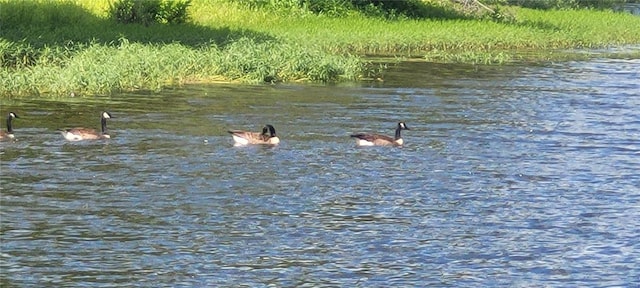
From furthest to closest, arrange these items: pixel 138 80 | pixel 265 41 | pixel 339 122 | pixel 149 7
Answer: pixel 149 7
pixel 265 41
pixel 138 80
pixel 339 122

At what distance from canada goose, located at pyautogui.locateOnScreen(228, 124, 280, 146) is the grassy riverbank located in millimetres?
6161

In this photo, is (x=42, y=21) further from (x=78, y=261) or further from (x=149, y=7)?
(x=78, y=261)

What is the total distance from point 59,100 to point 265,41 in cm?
945

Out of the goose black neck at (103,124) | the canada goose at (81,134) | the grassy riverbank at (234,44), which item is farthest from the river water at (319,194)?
the grassy riverbank at (234,44)

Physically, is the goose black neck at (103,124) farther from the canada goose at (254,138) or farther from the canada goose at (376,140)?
the canada goose at (376,140)

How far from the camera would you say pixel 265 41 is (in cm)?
3284

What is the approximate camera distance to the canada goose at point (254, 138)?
20.0 m

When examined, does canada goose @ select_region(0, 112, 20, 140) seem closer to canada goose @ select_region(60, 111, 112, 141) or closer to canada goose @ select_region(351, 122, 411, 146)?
canada goose @ select_region(60, 111, 112, 141)

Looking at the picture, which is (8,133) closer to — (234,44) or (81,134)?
(81,134)

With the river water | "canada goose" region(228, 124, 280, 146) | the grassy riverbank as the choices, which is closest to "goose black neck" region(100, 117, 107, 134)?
the river water

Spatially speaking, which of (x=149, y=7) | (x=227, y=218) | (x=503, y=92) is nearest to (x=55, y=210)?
(x=227, y=218)

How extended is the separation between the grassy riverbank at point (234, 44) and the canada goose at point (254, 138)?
243 inches

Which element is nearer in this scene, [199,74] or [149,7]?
[199,74]

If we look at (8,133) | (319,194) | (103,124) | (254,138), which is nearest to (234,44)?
(103,124)
